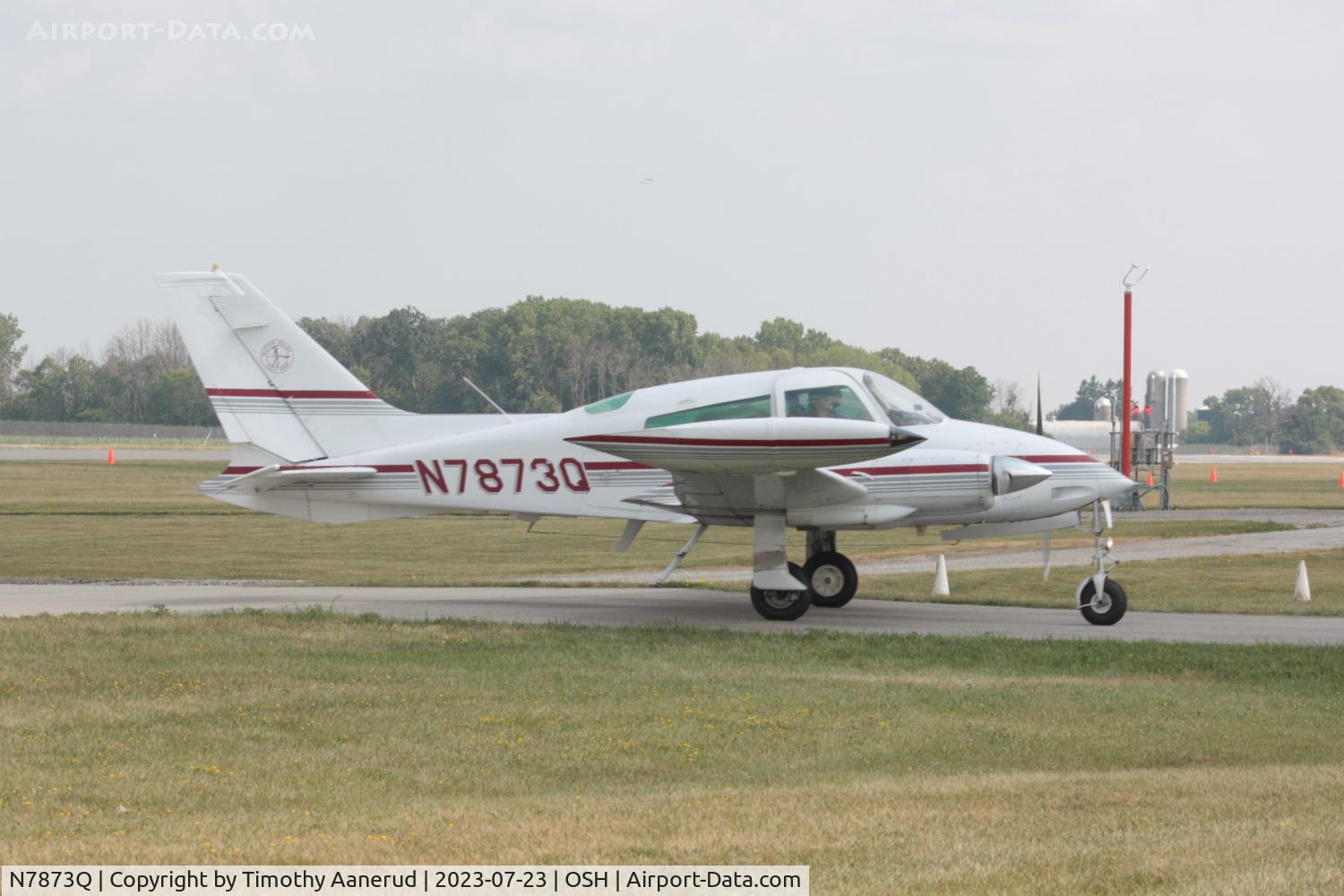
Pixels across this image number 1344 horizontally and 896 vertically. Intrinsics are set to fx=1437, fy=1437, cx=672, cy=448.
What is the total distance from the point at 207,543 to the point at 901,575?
1478 cm

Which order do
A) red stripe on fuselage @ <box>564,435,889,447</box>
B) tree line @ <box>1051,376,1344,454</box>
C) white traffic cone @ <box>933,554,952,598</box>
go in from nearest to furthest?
red stripe on fuselage @ <box>564,435,889,447</box> < white traffic cone @ <box>933,554,952,598</box> < tree line @ <box>1051,376,1344,454</box>

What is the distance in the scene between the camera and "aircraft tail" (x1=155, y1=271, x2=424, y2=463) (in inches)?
759

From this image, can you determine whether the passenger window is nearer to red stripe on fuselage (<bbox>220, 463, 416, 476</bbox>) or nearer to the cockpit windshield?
the cockpit windshield

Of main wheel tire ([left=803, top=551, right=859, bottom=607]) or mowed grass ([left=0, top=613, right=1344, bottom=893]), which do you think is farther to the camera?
main wheel tire ([left=803, top=551, right=859, bottom=607])

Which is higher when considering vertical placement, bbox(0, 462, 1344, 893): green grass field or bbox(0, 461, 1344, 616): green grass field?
bbox(0, 462, 1344, 893): green grass field

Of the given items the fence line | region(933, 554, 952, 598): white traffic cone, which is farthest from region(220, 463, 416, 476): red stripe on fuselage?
the fence line

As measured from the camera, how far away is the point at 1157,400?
4969 cm

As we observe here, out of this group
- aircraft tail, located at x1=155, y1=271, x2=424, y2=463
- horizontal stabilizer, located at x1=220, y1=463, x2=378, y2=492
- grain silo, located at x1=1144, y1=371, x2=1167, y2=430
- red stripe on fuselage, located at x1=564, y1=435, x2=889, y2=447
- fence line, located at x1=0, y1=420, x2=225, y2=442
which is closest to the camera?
red stripe on fuselage, located at x1=564, y1=435, x2=889, y2=447

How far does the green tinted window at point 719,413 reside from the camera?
55.3 feet

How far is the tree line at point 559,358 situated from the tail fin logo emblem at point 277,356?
31.5m

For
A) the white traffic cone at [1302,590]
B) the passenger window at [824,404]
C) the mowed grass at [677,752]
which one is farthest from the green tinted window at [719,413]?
the white traffic cone at [1302,590]

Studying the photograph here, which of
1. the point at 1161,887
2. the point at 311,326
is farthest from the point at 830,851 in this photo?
the point at 311,326

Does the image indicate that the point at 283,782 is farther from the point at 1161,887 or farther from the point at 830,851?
the point at 1161,887

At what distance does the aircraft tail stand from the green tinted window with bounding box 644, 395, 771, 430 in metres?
4.01
